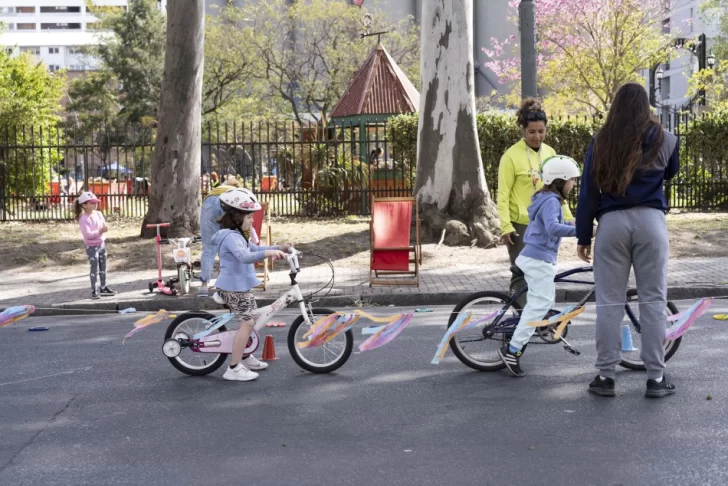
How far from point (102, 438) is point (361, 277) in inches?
295

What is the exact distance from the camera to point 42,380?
708cm

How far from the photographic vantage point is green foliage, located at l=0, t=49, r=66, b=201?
2027 centimetres

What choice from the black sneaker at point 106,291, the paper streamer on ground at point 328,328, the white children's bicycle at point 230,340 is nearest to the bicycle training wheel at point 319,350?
the white children's bicycle at point 230,340

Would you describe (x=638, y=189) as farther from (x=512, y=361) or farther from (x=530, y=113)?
(x=530, y=113)

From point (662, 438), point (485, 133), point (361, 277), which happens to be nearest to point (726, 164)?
point (485, 133)

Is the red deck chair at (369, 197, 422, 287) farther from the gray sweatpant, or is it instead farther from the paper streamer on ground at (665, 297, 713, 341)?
the gray sweatpant

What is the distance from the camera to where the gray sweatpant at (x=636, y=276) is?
5738 millimetres

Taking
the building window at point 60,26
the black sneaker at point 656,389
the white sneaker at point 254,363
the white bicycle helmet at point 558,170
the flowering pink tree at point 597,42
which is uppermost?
the building window at point 60,26

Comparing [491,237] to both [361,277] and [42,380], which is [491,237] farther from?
[42,380]

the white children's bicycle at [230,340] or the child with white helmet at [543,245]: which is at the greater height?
the child with white helmet at [543,245]

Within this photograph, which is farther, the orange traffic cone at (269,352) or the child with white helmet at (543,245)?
the orange traffic cone at (269,352)

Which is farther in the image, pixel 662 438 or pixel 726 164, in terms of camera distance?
A: pixel 726 164

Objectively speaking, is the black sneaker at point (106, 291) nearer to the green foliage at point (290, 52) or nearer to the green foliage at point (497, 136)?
the green foliage at point (497, 136)

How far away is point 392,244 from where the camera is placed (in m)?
12.3
